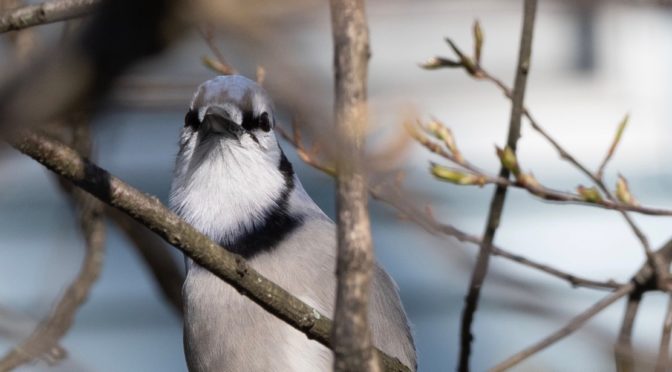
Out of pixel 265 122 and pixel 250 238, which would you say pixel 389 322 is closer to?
pixel 250 238

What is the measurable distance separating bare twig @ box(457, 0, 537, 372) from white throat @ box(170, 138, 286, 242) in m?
1.05

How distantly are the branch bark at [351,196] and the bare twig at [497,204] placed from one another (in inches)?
26.4

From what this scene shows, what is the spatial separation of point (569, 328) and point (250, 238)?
4.28 feet

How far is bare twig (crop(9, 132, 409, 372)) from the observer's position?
1821mm

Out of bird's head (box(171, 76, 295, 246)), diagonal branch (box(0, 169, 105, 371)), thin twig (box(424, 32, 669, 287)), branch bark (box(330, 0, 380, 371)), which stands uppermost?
branch bark (box(330, 0, 380, 371))

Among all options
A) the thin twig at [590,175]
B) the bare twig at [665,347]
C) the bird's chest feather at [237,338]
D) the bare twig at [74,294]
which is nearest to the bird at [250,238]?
the bird's chest feather at [237,338]

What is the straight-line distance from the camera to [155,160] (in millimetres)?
6629

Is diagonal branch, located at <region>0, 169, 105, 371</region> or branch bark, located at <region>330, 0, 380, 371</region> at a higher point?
branch bark, located at <region>330, 0, 380, 371</region>

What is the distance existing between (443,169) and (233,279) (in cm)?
56

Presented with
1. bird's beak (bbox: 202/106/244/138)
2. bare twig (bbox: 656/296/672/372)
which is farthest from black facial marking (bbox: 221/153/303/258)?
bare twig (bbox: 656/296/672/372)

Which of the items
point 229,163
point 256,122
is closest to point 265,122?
point 256,122

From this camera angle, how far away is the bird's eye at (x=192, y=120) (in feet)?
10.4

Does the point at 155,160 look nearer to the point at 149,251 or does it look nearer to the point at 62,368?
the point at 149,251

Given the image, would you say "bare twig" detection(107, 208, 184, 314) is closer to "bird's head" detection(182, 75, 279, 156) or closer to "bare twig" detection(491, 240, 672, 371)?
"bird's head" detection(182, 75, 279, 156)
